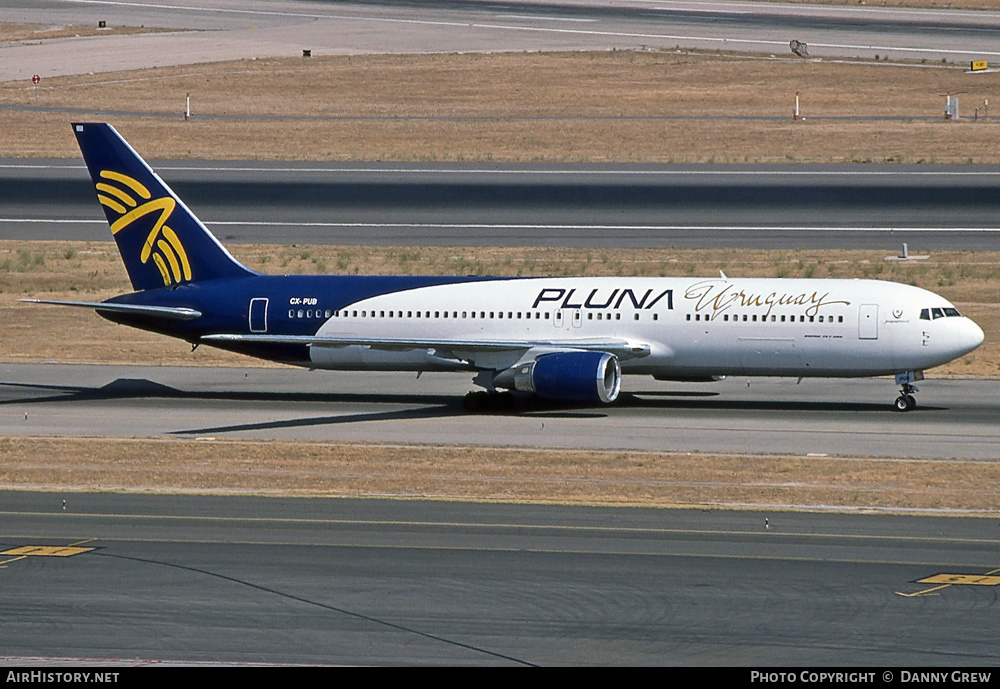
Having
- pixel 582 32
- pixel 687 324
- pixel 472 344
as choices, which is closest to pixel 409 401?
pixel 472 344

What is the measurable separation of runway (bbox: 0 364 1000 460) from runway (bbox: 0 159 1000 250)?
76.2 feet

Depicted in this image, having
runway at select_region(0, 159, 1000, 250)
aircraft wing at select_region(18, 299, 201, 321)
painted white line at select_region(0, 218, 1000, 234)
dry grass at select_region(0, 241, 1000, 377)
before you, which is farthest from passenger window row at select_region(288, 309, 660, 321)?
painted white line at select_region(0, 218, 1000, 234)

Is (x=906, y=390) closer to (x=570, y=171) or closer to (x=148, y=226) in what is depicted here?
(x=148, y=226)

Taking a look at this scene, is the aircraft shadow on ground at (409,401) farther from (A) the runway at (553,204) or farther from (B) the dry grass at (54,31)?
(B) the dry grass at (54,31)

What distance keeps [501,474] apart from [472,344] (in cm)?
1012

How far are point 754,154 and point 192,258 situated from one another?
52.2 m

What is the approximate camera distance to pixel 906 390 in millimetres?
44500

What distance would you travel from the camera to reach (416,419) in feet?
145

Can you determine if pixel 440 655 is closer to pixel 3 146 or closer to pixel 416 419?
pixel 416 419

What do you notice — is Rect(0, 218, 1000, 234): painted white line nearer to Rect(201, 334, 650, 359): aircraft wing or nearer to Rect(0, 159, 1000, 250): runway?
Rect(0, 159, 1000, 250): runway

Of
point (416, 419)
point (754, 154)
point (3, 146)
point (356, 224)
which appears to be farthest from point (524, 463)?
point (3, 146)

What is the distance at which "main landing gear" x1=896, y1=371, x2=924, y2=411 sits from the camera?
1745 inches

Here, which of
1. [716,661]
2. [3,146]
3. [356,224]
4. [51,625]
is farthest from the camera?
[3,146]

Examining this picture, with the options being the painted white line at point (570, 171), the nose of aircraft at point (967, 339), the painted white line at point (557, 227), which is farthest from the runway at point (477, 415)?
the painted white line at point (570, 171)
